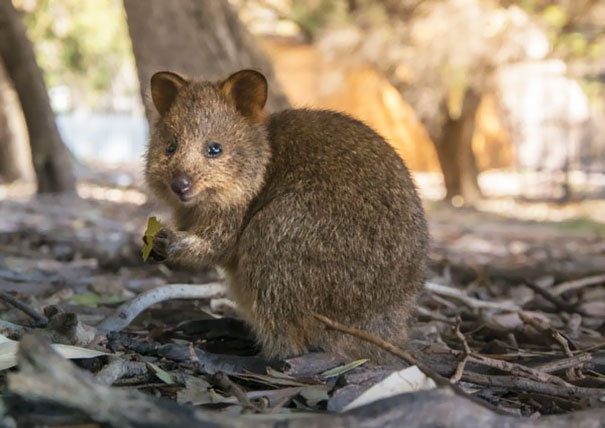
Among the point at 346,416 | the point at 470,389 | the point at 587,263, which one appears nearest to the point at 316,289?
the point at 470,389

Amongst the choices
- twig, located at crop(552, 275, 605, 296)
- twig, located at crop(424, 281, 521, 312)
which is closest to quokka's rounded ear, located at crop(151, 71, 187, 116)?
twig, located at crop(424, 281, 521, 312)

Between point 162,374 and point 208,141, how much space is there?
3.61 ft

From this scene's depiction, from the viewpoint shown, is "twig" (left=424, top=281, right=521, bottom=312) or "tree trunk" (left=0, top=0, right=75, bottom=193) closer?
"twig" (left=424, top=281, right=521, bottom=312)

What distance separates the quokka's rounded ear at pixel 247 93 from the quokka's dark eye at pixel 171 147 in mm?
333

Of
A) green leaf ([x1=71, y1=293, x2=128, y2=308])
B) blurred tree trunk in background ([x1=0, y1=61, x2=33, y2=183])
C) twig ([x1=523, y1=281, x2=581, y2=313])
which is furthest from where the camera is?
blurred tree trunk in background ([x1=0, y1=61, x2=33, y2=183])

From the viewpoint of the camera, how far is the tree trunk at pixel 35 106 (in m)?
10.9

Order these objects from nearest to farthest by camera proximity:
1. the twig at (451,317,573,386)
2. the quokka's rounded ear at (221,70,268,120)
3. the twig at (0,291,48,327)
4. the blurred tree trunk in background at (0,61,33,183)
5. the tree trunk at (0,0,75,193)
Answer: the twig at (451,317,573,386) < the twig at (0,291,48,327) < the quokka's rounded ear at (221,70,268,120) < the tree trunk at (0,0,75,193) < the blurred tree trunk in background at (0,61,33,183)

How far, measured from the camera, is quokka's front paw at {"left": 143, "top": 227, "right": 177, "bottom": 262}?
3178 mm

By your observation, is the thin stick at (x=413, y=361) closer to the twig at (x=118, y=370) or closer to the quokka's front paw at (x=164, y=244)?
the twig at (x=118, y=370)

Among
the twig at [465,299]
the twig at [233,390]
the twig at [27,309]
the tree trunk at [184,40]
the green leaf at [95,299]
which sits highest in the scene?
the tree trunk at [184,40]

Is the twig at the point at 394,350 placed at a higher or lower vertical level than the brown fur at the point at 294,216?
lower

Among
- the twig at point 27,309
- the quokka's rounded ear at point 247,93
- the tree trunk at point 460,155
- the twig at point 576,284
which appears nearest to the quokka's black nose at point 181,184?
the quokka's rounded ear at point 247,93

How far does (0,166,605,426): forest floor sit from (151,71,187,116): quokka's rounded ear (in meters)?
0.94

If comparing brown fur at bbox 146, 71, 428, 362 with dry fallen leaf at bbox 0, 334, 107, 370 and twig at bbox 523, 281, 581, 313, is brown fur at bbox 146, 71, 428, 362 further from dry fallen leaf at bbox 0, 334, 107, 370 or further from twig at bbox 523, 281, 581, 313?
twig at bbox 523, 281, 581, 313
